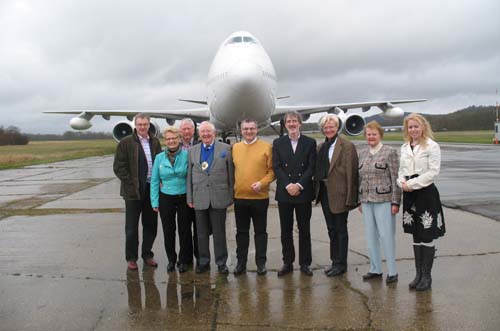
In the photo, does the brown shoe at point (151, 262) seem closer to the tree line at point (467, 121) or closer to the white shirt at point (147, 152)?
the white shirt at point (147, 152)

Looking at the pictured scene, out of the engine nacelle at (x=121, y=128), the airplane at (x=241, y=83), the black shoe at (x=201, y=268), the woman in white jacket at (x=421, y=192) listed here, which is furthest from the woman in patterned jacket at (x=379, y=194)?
the engine nacelle at (x=121, y=128)

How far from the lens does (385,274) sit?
397 centimetres

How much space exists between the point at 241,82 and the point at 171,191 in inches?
347

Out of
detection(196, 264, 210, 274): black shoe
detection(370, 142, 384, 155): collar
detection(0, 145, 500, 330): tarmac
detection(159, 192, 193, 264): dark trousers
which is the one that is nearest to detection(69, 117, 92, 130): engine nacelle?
detection(0, 145, 500, 330): tarmac

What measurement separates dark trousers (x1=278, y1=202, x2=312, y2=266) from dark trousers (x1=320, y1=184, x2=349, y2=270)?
0.62ft

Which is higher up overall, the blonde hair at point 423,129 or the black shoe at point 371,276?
the blonde hair at point 423,129

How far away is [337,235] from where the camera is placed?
4.16 meters

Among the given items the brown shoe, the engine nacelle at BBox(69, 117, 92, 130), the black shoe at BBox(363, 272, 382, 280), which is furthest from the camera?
the engine nacelle at BBox(69, 117, 92, 130)

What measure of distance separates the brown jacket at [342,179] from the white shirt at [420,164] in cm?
46

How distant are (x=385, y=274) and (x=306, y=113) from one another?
19.5 m

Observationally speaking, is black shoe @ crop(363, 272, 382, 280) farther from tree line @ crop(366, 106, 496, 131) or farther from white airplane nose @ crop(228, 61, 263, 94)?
tree line @ crop(366, 106, 496, 131)

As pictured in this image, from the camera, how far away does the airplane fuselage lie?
507 inches

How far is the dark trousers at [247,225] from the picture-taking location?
4152mm

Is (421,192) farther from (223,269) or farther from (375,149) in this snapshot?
(223,269)
